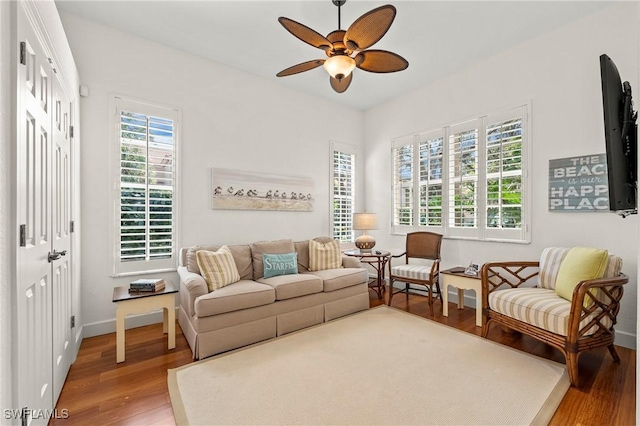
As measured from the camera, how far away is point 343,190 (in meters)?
5.27

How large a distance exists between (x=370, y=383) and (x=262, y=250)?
1.97 metres

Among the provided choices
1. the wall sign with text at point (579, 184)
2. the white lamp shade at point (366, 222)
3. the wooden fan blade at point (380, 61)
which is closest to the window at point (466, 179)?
the wall sign with text at point (579, 184)

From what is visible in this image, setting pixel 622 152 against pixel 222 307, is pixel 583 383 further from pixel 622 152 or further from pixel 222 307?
pixel 222 307

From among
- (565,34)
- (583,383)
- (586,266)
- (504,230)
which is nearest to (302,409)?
(583,383)

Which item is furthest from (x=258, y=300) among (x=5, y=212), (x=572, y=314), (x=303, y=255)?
(x=572, y=314)

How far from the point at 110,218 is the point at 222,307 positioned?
5.39ft

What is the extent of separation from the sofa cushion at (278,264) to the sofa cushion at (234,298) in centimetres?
38

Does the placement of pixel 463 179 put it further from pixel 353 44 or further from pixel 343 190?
pixel 353 44

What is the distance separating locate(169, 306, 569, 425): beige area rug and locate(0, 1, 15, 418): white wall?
991 millimetres

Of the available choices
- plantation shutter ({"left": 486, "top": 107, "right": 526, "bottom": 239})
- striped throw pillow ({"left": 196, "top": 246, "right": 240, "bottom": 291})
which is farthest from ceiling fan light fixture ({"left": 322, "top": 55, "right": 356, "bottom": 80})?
plantation shutter ({"left": 486, "top": 107, "right": 526, "bottom": 239})

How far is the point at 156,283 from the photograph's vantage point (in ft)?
8.81

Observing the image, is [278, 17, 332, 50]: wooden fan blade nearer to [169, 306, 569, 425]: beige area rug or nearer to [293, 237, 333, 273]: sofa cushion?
[293, 237, 333, 273]: sofa cushion

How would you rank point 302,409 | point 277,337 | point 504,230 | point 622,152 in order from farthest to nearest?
point 504,230, point 277,337, point 302,409, point 622,152

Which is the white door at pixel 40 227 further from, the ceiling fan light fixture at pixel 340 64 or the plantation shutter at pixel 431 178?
the plantation shutter at pixel 431 178
